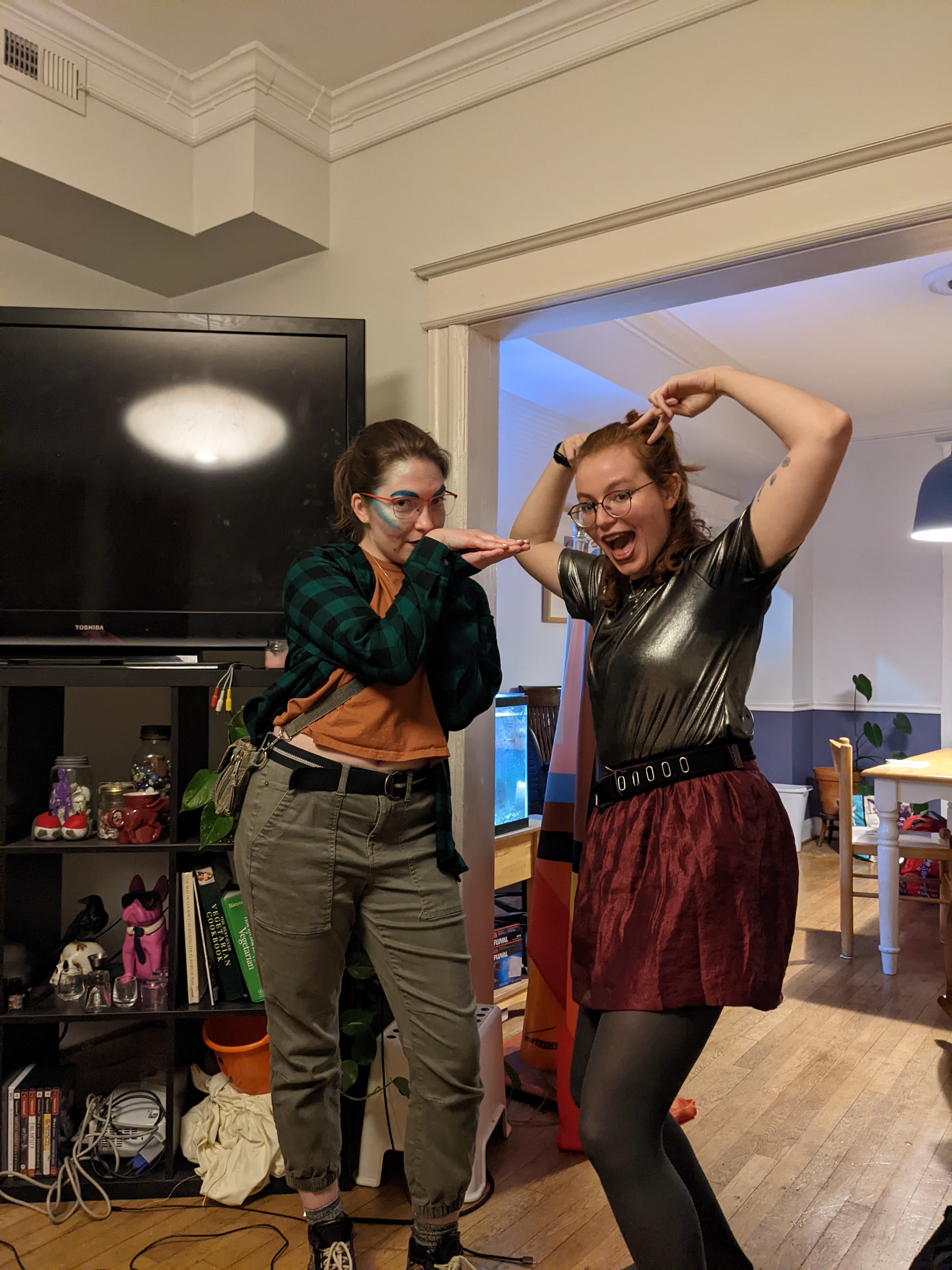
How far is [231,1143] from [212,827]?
678 mm

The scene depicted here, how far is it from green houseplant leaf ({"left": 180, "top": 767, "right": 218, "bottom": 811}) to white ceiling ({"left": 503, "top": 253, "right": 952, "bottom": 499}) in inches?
82.2

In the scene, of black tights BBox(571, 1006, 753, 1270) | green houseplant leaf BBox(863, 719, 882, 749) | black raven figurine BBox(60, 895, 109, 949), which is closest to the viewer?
black tights BBox(571, 1006, 753, 1270)

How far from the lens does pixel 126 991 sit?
212 centimetres

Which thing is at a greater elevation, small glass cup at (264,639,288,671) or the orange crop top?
small glass cup at (264,639,288,671)

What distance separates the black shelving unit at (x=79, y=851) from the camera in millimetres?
2078

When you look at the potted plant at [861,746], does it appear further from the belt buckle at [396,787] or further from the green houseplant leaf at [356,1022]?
the belt buckle at [396,787]

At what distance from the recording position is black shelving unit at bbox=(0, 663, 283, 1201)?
208 centimetres

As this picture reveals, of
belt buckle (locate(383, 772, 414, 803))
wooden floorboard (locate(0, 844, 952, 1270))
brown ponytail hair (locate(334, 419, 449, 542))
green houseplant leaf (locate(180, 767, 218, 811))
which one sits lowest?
wooden floorboard (locate(0, 844, 952, 1270))

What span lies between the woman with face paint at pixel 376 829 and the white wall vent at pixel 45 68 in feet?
4.29

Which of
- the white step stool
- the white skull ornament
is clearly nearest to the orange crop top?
the white step stool

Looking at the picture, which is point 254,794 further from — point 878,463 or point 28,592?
point 878,463

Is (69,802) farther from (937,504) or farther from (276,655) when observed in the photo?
(937,504)

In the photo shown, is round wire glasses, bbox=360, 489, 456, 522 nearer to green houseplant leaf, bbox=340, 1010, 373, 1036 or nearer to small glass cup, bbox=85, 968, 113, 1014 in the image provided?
green houseplant leaf, bbox=340, 1010, 373, 1036

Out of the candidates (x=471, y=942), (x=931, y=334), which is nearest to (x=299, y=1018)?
(x=471, y=942)
